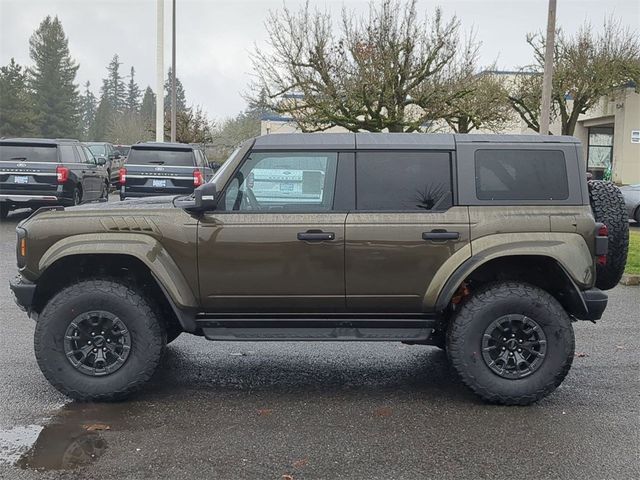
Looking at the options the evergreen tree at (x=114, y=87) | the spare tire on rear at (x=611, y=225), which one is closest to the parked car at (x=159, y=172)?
the spare tire on rear at (x=611, y=225)

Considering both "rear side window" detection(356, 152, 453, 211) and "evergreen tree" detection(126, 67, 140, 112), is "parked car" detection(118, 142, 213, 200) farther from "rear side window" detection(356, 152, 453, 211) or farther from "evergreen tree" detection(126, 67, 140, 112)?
"evergreen tree" detection(126, 67, 140, 112)

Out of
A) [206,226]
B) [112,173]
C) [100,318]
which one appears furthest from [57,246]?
[112,173]

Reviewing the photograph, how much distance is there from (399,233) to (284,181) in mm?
929

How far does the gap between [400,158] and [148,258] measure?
195 centimetres

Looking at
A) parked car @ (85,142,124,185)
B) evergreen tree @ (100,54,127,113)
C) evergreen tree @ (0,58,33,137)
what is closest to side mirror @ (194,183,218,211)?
parked car @ (85,142,124,185)

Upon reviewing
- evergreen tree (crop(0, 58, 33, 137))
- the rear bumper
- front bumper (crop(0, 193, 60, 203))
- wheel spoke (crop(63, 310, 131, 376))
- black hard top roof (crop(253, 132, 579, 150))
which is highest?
evergreen tree (crop(0, 58, 33, 137))

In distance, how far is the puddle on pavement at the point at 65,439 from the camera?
378cm

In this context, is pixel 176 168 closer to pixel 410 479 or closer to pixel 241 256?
pixel 241 256

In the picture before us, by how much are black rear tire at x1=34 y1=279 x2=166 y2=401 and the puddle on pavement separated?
142mm

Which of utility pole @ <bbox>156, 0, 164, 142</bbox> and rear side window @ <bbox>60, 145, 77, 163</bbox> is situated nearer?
rear side window @ <bbox>60, 145, 77, 163</bbox>

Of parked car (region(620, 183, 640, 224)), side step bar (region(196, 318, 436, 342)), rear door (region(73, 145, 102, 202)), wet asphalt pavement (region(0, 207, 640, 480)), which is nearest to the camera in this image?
wet asphalt pavement (region(0, 207, 640, 480))

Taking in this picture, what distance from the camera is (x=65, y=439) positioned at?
160 inches

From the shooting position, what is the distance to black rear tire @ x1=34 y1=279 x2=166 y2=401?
4.66 m

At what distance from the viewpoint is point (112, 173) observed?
26.1 m
